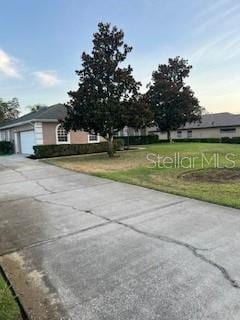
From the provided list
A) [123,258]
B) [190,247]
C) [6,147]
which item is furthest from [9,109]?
[190,247]

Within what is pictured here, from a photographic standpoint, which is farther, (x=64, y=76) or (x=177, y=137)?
(x=177, y=137)

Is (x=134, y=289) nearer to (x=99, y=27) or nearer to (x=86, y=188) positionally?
(x=86, y=188)

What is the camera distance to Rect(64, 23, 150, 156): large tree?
54.9 ft

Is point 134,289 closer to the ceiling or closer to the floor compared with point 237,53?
closer to the floor

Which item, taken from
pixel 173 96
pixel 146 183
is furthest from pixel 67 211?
pixel 173 96

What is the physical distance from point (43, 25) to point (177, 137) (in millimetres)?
30858

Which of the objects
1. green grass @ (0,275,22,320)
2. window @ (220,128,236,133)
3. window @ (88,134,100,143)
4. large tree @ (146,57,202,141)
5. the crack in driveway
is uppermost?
large tree @ (146,57,202,141)

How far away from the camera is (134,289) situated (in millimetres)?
3055

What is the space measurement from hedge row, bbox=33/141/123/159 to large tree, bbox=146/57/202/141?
9.36 m

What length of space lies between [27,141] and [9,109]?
32298 millimetres

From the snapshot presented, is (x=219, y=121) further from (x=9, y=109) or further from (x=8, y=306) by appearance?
(x=8, y=306)

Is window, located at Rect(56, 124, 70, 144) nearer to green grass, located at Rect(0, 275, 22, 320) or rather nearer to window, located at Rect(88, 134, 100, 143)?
window, located at Rect(88, 134, 100, 143)

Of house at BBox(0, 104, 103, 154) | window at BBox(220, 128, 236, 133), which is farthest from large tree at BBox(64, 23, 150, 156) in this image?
window at BBox(220, 128, 236, 133)

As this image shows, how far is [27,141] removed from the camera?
76.7 feet
